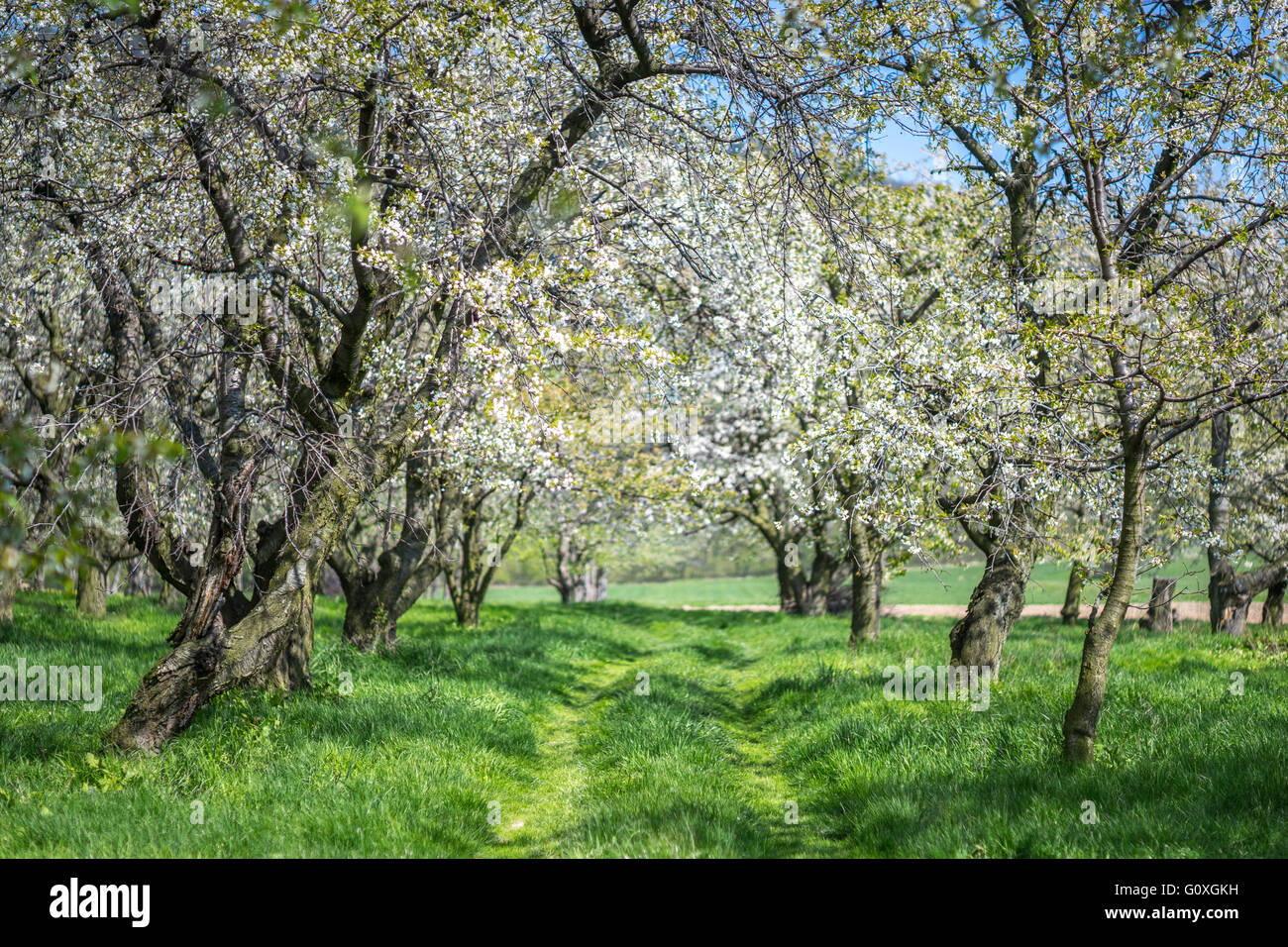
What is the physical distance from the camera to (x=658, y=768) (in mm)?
6953

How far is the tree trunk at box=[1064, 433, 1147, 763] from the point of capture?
19.3 feet

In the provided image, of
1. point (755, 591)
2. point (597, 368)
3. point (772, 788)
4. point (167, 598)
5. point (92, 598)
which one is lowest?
point (755, 591)

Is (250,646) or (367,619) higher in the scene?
(250,646)

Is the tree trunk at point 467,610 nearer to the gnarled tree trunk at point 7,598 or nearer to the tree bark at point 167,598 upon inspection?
the tree bark at point 167,598

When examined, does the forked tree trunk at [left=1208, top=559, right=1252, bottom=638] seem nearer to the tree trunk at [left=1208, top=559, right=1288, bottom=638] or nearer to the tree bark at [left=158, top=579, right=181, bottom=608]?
the tree trunk at [left=1208, top=559, right=1288, bottom=638]

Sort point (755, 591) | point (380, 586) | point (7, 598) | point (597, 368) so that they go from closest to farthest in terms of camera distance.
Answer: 1. point (597, 368)
2. point (380, 586)
3. point (7, 598)
4. point (755, 591)

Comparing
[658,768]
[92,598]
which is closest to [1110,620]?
[658,768]

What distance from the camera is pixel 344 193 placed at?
7.42 meters

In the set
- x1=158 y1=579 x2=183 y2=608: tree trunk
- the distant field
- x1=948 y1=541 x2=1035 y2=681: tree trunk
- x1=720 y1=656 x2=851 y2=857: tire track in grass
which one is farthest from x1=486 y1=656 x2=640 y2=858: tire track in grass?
the distant field

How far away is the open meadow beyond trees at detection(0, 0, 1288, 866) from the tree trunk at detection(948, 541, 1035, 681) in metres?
0.05

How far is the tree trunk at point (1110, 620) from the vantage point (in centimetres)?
588

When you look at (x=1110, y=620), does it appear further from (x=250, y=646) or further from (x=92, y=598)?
(x=92, y=598)

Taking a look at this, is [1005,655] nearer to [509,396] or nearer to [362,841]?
[509,396]

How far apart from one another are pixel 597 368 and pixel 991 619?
5234 millimetres
